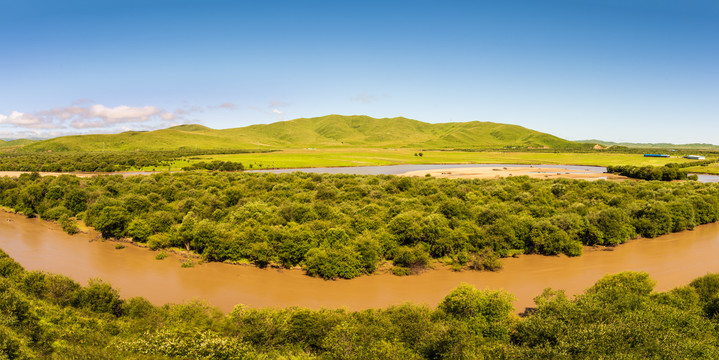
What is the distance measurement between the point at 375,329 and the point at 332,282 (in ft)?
32.2

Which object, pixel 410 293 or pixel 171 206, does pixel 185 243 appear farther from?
pixel 410 293

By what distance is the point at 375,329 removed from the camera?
16531mm

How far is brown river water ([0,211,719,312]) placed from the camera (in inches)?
955

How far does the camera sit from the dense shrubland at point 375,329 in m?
14.3

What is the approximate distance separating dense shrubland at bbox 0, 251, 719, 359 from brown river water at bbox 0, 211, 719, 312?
14.7 feet

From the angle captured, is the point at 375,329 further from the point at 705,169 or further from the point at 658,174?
the point at 705,169

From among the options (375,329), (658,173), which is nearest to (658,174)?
(658,173)

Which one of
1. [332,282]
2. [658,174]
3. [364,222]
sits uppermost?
[658,174]

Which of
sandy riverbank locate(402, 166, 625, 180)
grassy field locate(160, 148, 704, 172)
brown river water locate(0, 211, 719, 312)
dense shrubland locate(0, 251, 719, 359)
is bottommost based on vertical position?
brown river water locate(0, 211, 719, 312)

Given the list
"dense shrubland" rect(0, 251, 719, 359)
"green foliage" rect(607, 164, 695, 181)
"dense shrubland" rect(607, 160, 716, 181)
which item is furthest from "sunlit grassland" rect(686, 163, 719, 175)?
"dense shrubland" rect(0, 251, 719, 359)

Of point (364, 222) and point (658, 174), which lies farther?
point (658, 174)

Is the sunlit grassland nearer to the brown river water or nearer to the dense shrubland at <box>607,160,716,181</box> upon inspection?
the dense shrubland at <box>607,160,716,181</box>

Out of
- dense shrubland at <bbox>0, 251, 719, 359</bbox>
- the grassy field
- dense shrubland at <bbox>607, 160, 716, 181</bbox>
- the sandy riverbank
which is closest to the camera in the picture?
dense shrubland at <bbox>0, 251, 719, 359</bbox>

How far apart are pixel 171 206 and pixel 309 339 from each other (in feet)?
105
